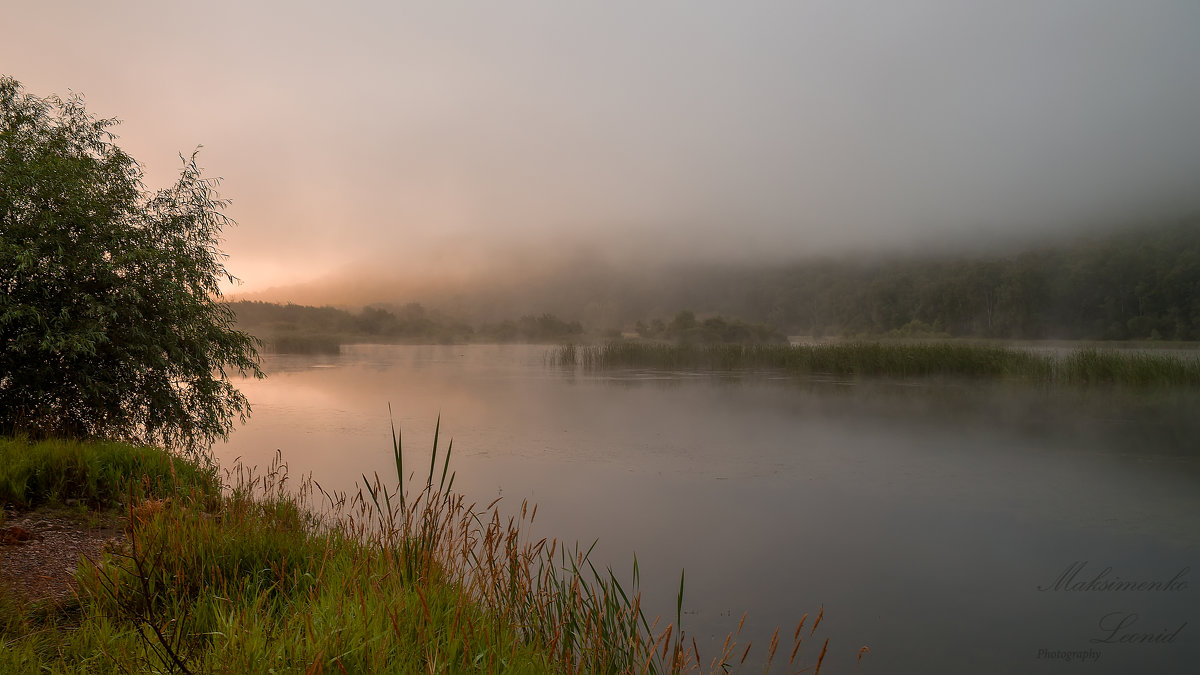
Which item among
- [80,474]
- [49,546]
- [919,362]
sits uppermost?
[80,474]

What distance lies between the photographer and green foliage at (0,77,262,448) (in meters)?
7.90

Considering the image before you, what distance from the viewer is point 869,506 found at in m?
9.85

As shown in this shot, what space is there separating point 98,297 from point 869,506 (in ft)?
39.5

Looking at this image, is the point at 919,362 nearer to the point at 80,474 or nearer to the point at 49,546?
the point at 80,474

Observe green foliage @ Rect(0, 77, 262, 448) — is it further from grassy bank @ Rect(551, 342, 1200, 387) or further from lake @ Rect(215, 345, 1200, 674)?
grassy bank @ Rect(551, 342, 1200, 387)

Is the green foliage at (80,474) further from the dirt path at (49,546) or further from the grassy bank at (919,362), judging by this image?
the grassy bank at (919,362)

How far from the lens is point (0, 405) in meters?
8.16

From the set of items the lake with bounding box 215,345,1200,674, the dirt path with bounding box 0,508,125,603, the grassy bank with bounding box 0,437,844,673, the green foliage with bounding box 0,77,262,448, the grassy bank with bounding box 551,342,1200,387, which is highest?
the green foliage with bounding box 0,77,262,448

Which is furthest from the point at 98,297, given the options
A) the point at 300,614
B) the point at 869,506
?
the point at 869,506

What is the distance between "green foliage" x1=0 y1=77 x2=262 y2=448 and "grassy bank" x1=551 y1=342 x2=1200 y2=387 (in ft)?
97.0

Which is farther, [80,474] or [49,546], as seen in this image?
[80,474]

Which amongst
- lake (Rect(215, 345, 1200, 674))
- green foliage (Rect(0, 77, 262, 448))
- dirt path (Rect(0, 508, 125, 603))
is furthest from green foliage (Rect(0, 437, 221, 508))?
lake (Rect(215, 345, 1200, 674))

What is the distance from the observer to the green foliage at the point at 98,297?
7898 millimetres

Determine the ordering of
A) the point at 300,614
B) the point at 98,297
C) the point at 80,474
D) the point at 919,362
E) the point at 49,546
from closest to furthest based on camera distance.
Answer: the point at 300,614 < the point at 49,546 < the point at 80,474 < the point at 98,297 < the point at 919,362
